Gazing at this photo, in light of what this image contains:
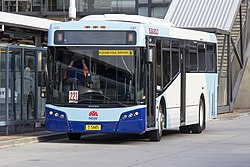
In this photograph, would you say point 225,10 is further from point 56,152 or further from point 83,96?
point 56,152

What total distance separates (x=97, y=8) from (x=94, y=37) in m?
35.5

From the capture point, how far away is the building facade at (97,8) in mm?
55625

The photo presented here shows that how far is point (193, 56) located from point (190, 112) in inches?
65.1

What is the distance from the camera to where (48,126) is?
68.3 feet

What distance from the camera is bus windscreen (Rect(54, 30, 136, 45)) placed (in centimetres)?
2066

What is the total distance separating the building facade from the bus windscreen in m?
34.7

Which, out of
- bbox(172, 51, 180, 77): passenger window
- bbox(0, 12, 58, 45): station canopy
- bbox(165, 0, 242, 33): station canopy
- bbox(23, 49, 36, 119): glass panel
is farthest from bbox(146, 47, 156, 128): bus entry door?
bbox(165, 0, 242, 33): station canopy

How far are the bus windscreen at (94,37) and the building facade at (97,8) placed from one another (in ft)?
114

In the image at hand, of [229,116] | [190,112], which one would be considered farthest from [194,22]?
[190,112]

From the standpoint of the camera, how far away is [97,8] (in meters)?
56.1

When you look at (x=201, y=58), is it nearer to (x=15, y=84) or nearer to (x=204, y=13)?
(x=15, y=84)

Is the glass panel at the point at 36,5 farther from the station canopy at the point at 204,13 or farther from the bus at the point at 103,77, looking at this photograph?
the bus at the point at 103,77

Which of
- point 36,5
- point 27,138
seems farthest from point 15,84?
point 36,5

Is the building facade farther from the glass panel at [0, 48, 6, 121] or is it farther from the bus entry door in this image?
the bus entry door
